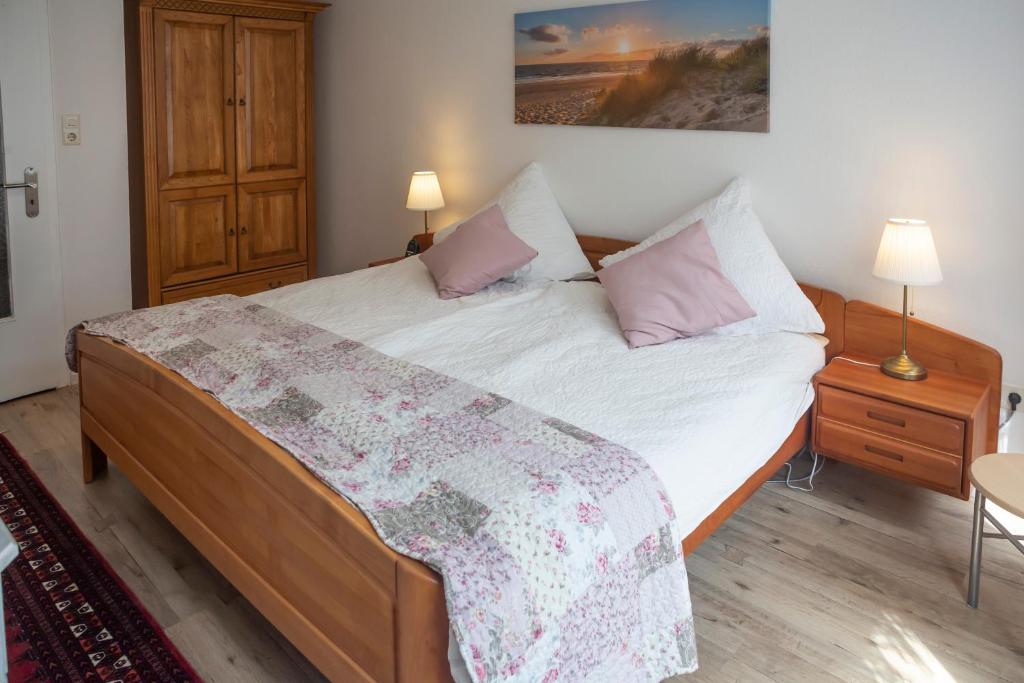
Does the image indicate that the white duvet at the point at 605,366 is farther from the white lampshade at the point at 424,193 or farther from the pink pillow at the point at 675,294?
the white lampshade at the point at 424,193

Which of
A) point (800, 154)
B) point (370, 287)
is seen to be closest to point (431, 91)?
point (370, 287)

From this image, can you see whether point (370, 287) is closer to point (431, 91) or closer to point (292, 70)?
point (431, 91)

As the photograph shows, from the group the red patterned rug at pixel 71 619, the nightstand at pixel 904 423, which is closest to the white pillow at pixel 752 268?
the nightstand at pixel 904 423

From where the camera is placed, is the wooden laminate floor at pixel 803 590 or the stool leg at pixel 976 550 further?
the stool leg at pixel 976 550

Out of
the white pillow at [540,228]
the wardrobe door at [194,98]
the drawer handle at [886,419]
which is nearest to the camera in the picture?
the drawer handle at [886,419]

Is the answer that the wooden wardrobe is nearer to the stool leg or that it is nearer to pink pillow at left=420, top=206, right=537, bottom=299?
pink pillow at left=420, top=206, right=537, bottom=299

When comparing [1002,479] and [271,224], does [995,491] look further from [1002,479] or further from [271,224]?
[271,224]

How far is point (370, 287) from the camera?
3400mm

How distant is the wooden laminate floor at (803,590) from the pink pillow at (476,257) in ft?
4.42

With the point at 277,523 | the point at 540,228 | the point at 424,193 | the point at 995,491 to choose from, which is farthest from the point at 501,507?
the point at 424,193

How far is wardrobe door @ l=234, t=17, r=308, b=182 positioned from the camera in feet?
14.1

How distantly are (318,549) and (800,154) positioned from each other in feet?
7.45

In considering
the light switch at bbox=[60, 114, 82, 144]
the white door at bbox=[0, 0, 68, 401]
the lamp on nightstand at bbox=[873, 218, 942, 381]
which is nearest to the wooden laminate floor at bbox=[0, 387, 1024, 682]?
the lamp on nightstand at bbox=[873, 218, 942, 381]

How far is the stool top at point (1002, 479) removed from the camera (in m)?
1.99
